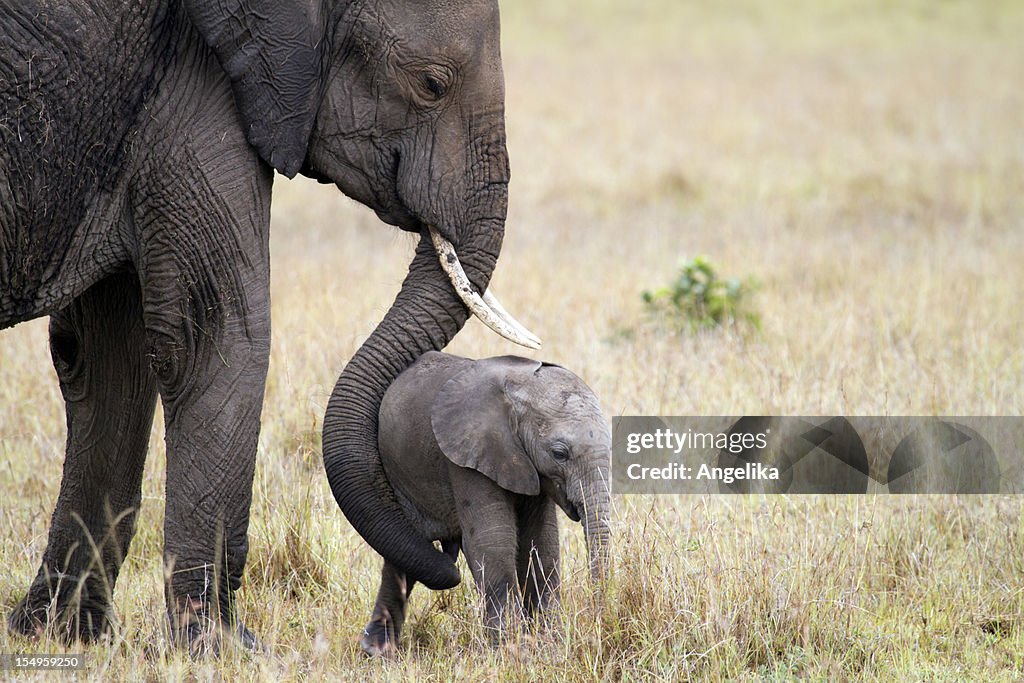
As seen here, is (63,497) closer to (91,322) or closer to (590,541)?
(91,322)

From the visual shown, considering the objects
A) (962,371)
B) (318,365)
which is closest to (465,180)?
(318,365)

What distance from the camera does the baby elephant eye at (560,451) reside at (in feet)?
14.6

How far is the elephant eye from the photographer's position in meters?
4.54

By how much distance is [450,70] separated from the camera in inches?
180

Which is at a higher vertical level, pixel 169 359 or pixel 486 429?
pixel 169 359

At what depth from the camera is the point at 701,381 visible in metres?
7.52

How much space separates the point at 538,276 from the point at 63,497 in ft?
19.8

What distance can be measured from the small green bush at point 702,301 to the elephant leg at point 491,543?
4551 millimetres

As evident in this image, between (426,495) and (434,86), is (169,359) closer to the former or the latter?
(426,495)

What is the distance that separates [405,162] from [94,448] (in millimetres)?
1617

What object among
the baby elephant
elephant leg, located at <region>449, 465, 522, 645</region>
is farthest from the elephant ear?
elephant leg, located at <region>449, 465, 522, 645</region>

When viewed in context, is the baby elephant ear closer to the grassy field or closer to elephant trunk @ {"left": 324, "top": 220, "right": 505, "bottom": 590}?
elephant trunk @ {"left": 324, "top": 220, "right": 505, "bottom": 590}

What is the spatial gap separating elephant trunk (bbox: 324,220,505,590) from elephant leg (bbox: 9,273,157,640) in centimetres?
85

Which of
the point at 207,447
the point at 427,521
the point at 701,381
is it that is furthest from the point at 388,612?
the point at 701,381
